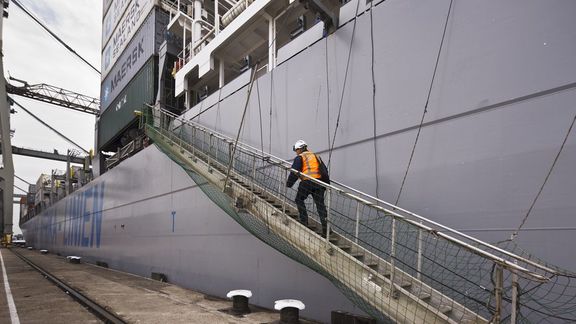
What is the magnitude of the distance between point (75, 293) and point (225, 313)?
12.2 ft

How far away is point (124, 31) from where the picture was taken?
1619 centimetres

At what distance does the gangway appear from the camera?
114 inches

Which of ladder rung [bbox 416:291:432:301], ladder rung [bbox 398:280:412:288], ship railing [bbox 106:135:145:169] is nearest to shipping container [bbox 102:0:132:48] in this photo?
ship railing [bbox 106:135:145:169]

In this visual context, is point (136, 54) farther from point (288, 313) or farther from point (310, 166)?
point (288, 313)

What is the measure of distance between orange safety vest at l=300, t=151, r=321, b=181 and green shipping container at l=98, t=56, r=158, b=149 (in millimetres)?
9319

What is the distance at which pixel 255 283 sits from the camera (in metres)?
6.59

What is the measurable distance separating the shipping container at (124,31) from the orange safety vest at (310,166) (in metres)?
11.4

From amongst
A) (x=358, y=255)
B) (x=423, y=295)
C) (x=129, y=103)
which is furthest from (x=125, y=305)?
(x=129, y=103)

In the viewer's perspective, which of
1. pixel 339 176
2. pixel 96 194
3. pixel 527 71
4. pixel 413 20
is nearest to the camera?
pixel 527 71

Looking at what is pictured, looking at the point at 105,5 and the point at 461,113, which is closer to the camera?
the point at 461,113

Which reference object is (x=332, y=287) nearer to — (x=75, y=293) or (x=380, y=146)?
(x=380, y=146)

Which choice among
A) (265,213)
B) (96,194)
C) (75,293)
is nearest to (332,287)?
(265,213)

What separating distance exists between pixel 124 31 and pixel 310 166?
15.2 meters

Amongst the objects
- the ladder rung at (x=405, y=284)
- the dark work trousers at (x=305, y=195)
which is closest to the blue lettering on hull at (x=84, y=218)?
the dark work trousers at (x=305, y=195)
